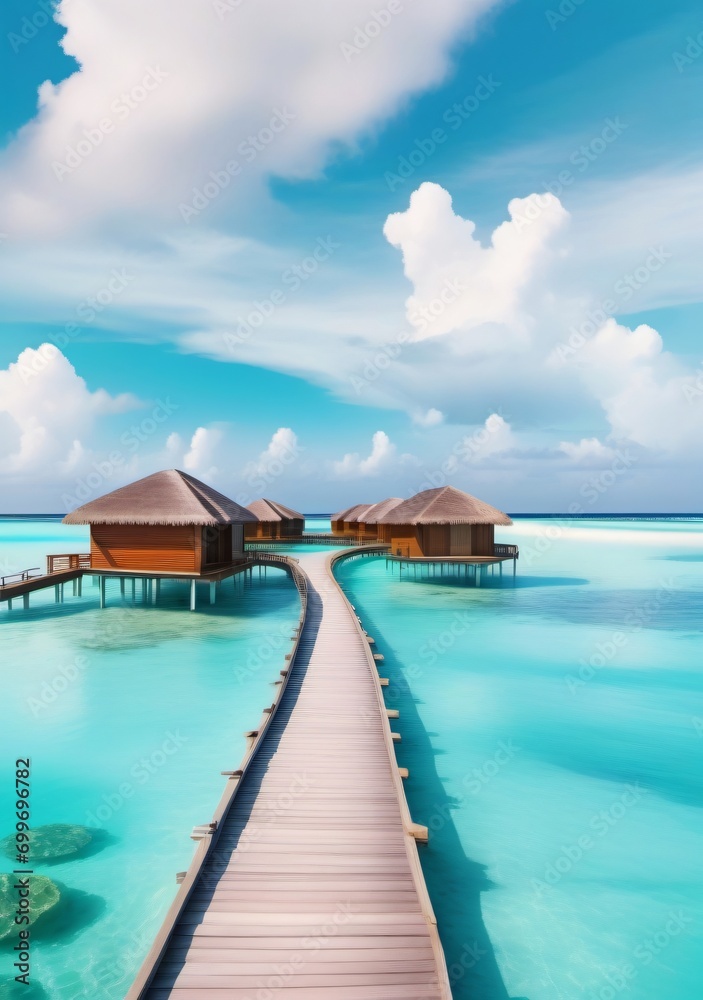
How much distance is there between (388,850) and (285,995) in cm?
181

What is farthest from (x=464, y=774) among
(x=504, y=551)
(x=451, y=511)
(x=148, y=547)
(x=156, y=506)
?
(x=504, y=551)

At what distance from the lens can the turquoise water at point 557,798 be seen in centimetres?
586

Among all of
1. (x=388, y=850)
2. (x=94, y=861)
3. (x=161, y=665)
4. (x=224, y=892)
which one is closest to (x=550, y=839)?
(x=388, y=850)

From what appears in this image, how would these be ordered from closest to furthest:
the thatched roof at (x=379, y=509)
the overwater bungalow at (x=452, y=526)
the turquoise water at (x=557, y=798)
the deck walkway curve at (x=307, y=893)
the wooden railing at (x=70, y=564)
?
1. the deck walkway curve at (x=307, y=893)
2. the turquoise water at (x=557, y=798)
3. the wooden railing at (x=70, y=564)
4. the overwater bungalow at (x=452, y=526)
5. the thatched roof at (x=379, y=509)

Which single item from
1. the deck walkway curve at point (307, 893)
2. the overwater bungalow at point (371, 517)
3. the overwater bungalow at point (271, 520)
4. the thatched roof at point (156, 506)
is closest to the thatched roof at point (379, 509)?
the overwater bungalow at point (371, 517)

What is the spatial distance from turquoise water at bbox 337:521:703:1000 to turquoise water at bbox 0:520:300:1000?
131 inches

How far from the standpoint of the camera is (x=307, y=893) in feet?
16.7

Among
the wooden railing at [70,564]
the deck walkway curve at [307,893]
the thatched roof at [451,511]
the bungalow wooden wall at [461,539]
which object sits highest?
the thatched roof at [451,511]

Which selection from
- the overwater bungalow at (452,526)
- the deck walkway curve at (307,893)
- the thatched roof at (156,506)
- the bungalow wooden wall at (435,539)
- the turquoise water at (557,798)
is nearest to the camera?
the deck walkway curve at (307,893)

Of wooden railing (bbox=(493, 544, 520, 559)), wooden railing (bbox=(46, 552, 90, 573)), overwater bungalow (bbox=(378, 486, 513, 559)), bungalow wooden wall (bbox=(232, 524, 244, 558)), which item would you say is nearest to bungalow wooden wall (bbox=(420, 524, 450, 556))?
overwater bungalow (bbox=(378, 486, 513, 559))

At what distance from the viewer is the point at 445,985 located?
3.97 m

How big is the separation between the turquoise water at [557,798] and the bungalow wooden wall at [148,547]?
741 centimetres

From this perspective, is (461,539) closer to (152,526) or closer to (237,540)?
(237,540)

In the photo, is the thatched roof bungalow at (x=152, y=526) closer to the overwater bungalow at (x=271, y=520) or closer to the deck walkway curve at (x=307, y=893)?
the deck walkway curve at (x=307, y=893)
